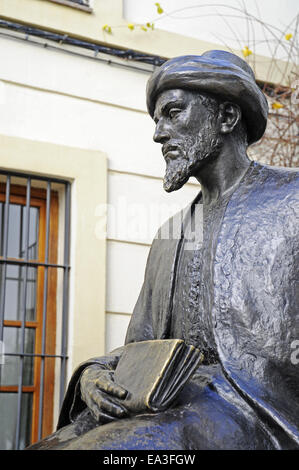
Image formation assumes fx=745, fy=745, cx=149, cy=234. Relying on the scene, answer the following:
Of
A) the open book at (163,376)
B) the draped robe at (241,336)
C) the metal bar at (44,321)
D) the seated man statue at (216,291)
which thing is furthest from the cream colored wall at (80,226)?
the open book at (163,376)

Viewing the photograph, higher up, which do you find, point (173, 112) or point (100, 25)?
point (100, 25)

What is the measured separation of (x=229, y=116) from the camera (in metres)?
2.60

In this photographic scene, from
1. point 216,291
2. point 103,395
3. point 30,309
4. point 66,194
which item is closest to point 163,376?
point 103,395

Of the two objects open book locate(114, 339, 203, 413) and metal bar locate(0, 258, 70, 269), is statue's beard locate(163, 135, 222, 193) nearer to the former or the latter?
open book locate(114, 339, 203, 413)

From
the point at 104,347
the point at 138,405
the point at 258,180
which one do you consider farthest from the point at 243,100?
the point at 104,347

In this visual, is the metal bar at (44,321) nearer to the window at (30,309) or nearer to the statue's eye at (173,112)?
the window at (30,309)

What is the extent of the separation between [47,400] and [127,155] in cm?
177

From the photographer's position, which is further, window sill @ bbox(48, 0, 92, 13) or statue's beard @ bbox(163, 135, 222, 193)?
window sill @ bbox(48, 0, 92, 13)

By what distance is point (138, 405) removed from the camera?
1988mm

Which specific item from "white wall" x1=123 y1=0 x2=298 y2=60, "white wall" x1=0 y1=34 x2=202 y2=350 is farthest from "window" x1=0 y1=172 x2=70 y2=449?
"white wall" x1=123 y1=0 x2=298 y2=60

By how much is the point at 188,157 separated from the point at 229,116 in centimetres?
21

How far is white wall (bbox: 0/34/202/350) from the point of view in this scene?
4.96 m

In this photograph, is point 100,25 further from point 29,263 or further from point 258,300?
point 258,300

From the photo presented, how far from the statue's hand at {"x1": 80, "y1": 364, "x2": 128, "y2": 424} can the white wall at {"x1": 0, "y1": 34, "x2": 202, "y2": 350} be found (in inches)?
98.4
